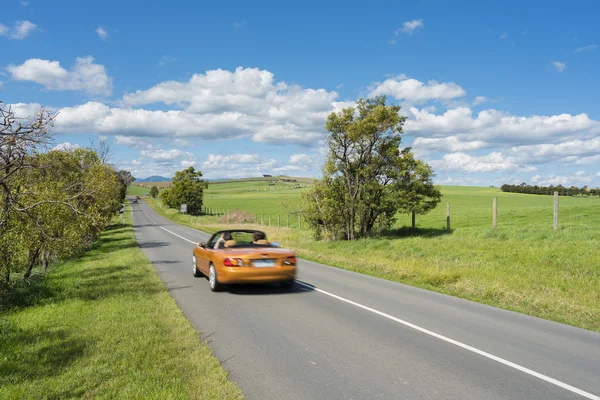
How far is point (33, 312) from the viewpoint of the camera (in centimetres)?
803

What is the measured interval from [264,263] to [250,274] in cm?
40

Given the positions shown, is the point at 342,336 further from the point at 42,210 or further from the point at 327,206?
the point at 327,206

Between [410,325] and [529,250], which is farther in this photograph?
[529,250]

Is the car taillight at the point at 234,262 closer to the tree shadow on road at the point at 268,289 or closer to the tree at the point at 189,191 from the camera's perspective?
the tree shadow on road at the point at 268,289

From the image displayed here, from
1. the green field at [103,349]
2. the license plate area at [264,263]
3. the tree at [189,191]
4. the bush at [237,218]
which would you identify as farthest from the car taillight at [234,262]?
the tree at [189,191]

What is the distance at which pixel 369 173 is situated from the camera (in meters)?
20.6

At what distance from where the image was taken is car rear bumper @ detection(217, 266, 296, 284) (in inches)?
359

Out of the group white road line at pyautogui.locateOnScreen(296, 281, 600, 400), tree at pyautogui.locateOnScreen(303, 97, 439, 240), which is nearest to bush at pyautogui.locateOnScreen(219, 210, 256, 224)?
tree at pyautogui.locateOnScreen(303, 97, 439, 240)

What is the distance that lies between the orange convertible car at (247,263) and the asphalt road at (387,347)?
420 millimetres

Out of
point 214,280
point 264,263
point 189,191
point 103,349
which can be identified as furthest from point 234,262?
point 189,191

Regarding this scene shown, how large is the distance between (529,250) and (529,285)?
3.84m

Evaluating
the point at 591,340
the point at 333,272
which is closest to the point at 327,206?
the point at 333,272

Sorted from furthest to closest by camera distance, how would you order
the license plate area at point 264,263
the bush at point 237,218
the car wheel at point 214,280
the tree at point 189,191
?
the tree at point 189,191
the bush at point 237,218
the car wheel at point 214,280
the license plate area at point 264,263

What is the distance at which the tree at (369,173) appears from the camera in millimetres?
19797
